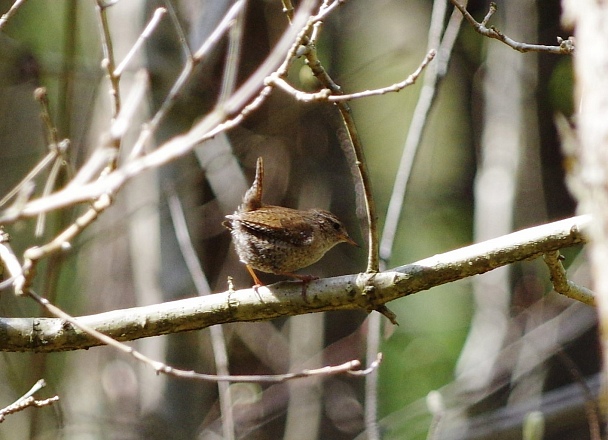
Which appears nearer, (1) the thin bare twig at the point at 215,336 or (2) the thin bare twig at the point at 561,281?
(2) the thin bare twig at the point at 561,281

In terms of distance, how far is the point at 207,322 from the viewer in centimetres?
265

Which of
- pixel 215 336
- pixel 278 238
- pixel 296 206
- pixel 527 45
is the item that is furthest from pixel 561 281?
pixel 296 206

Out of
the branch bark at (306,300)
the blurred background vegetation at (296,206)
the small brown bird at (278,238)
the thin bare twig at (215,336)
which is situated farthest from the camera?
the blurred background vegetation at (296,206)

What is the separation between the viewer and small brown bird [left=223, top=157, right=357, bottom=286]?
12.5 feet

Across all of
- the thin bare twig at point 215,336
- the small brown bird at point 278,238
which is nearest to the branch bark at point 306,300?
the thin bare twig at point 215,336

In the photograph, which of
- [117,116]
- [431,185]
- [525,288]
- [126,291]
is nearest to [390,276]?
[117,116]

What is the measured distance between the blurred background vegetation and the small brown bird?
0.82 meters

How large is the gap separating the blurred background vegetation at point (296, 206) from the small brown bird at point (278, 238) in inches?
32.4

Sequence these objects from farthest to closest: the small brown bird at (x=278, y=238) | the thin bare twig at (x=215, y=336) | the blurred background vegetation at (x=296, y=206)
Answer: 1. the blurred background vegetation at (x=296, y=206)
2. the small brown bird at (x=278, y=238)
3. the thin bare twig at (x=215, y=336)

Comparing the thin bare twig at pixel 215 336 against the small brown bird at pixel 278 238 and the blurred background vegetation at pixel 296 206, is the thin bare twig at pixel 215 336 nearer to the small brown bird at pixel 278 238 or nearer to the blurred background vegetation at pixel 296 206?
the small brown bird at pixel 278 238

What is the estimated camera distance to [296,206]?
5922 millimetres

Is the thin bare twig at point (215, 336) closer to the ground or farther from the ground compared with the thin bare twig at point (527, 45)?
closer to the ground

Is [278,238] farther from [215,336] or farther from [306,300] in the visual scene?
[306,300]

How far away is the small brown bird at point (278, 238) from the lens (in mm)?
3818
